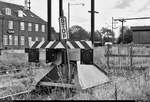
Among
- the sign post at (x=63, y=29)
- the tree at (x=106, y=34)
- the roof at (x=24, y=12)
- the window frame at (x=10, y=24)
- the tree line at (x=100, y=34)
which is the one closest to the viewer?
the sign post at (x=63, y=29)

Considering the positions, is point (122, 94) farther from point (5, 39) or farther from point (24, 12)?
point (24, 12)

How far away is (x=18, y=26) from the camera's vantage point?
55.4 metres

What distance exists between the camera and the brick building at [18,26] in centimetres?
5198

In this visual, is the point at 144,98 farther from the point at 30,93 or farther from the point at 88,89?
the point at 30,93

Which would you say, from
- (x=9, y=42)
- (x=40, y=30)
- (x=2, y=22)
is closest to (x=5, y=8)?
(x=2, y=22)

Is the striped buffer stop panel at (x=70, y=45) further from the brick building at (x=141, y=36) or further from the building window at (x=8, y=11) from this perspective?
the brick building at (x=141, y=36)

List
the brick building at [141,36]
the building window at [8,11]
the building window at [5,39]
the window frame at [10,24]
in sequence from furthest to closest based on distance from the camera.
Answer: the brick building at [141,36] < the building window at [8,11] < the window frame at [10,24] < the building window at [5,39]

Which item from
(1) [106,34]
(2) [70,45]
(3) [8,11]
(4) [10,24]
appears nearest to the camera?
(2) [70,45]

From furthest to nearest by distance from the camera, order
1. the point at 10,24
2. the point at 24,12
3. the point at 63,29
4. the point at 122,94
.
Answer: the point at 24,12
the point at 10,24
the point at 63,29
the point at 122,94

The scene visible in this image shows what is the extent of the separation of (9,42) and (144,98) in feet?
161

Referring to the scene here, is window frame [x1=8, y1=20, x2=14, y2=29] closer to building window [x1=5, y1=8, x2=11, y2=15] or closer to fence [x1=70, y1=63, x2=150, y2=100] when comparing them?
building window [x1=5, y1=8, x2=11, y2=15]

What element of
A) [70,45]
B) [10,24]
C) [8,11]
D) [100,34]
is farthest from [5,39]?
[100,34]

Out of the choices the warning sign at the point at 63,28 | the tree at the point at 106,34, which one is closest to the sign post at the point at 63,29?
the warning sign at the point at 63,28

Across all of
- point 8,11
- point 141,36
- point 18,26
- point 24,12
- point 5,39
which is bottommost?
point 5,39
